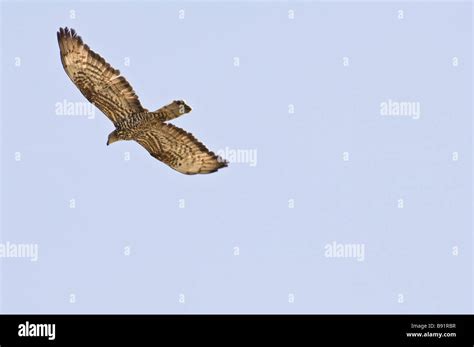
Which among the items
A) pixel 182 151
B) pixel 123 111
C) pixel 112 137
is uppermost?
pixel 123 111

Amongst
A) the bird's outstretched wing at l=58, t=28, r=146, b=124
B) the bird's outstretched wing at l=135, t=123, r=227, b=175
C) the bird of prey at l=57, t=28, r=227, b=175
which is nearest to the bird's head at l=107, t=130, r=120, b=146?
the bird of prey at l=57, t=28, r=227, b=175

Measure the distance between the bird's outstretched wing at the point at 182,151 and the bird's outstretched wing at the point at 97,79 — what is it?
54 centimetres

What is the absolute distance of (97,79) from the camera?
20.7 meters

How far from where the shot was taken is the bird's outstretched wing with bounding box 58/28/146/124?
2056 cm

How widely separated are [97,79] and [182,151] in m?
1.82

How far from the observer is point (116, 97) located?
811 inches

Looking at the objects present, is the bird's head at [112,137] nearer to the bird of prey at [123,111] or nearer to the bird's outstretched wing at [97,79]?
the bird of prey at [123,111]

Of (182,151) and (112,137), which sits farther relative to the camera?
(182,151)

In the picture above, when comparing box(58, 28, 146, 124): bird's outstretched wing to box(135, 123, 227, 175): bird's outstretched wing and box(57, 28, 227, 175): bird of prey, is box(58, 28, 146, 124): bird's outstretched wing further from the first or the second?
box(135, 123, 227, 175): bird's outstretched wing

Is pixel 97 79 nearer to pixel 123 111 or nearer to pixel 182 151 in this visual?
pixel 123 111

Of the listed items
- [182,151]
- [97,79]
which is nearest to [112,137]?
[97,79]

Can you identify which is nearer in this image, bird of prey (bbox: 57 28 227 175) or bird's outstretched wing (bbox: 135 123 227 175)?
bird of prey (bbox: 57 28 227 175)
